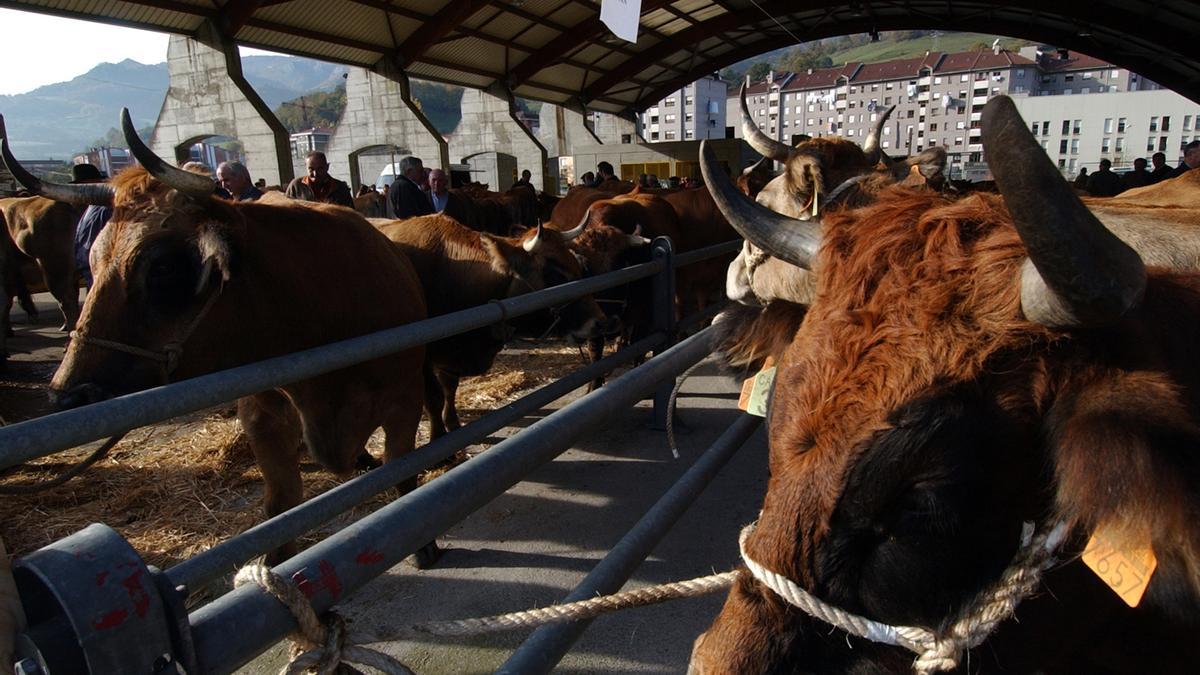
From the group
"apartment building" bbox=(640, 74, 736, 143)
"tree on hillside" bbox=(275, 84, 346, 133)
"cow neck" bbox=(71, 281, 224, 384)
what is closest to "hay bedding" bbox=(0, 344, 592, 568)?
"cow neck" bbox=(71, 281, 224, 384)

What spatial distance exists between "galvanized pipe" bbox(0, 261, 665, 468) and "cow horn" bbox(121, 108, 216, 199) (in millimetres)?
1170

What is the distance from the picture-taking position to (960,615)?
4.10 feet

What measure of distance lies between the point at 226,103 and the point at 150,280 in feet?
49.2

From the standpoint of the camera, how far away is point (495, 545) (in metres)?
3.64

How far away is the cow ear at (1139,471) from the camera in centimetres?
104

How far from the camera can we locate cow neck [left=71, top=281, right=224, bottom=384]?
238 centimetres

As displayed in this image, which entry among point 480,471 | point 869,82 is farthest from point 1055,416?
point 869,82

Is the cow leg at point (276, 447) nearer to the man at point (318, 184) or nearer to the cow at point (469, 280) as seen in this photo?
the cow at point (469, 280)

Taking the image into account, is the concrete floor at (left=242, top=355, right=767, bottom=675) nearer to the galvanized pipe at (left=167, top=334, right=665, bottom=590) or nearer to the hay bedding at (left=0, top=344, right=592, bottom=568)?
the galvanized pipe at (left=167, top=334, right=665, bottom=590)

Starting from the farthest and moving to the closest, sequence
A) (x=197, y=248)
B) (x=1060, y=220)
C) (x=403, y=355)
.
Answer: (x=403, y=355), (x=197, y=248), (x=1060, y=220)

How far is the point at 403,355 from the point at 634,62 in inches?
963

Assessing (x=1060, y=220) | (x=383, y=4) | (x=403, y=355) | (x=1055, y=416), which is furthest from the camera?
(x=383, y=4)

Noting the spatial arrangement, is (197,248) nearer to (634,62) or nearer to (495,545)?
(495,545)

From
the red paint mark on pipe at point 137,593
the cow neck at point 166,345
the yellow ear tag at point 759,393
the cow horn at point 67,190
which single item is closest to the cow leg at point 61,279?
the cow horn at point 67,190
